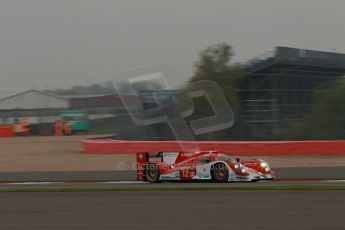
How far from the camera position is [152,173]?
14.7 m

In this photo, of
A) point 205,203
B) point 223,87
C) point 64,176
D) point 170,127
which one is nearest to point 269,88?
point 223,87

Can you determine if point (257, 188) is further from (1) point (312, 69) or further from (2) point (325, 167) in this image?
(1) point (312, 69)

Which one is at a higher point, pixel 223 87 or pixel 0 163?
pixel 223 87

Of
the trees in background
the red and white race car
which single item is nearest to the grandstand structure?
the trees in background

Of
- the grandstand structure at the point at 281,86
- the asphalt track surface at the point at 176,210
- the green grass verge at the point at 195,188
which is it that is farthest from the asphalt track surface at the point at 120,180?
the grandstand structure at the point at 281,86

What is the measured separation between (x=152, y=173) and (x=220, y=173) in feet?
5.81

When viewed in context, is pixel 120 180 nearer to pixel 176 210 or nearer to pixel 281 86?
pixel 176 210

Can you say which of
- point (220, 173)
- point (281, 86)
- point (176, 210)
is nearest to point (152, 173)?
point (220, 173)

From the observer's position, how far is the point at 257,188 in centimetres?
1218

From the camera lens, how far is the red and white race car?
547 inches

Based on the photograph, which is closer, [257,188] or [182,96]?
[257,188]

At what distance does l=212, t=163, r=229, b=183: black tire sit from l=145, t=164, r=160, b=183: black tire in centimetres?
147

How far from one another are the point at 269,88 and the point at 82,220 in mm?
15345

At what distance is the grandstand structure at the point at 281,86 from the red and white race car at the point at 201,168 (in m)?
7.55
